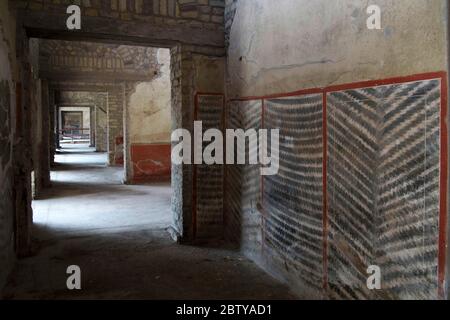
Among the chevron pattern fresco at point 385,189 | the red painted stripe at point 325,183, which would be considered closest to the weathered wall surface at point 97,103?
the red painted stripe at point 325,183

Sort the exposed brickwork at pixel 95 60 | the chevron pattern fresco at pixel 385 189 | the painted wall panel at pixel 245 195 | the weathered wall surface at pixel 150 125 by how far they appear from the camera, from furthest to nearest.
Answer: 1. the weathered wall surface at pixel 150 125
2. the exposed brickwork at pixel 95 60
3. the painted wall panel at pixel 245 195
4. the chevron pattern fresco at pixel 385 189

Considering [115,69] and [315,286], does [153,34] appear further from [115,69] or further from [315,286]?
[115,69]

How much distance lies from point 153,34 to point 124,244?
2.17 metres

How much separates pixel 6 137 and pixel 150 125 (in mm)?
5547

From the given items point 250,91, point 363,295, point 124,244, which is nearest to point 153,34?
point 250,91

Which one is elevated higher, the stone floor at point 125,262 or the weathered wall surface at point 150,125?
the weathered wall surface at point 150,125

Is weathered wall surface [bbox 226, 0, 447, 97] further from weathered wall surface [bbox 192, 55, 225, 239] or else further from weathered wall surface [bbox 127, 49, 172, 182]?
weathered wall surface [bbox 127, 49, 172, 182]

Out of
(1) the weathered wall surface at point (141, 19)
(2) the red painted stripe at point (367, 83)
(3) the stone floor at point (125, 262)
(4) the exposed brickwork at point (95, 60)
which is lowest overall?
(3) the stone floor at point (125, 262)

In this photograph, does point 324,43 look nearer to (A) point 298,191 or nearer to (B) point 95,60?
(A) point 298,191

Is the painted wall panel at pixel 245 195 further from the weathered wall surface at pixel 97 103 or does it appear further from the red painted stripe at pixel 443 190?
the weathered wall surface at pixel 97 103

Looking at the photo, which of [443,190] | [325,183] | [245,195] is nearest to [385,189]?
[443,190]

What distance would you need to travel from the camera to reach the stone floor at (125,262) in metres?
3.21

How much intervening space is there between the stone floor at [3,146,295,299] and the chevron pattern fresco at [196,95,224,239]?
0.25 metres

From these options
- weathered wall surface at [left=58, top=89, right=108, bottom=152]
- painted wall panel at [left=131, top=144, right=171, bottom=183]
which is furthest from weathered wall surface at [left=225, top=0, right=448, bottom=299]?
weathered wall surface at [left=58, top=89, right=108, bottom=152]
